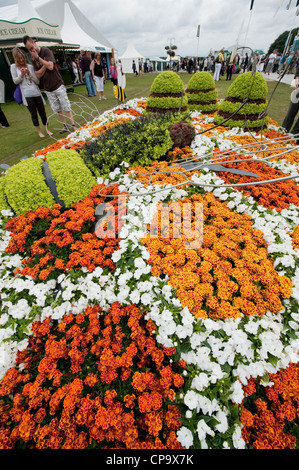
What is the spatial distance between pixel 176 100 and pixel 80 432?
299 inches

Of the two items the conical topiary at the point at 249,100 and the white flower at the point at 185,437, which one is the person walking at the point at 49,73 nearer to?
the conical topiary at the point at 249,100

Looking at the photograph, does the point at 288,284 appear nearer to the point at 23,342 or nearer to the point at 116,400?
the point at 116,400

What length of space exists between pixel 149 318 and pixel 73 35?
27419mm

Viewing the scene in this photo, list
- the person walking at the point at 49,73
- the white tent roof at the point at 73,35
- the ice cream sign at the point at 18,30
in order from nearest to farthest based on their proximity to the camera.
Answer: the person walking at the point at 49,73
the ice cream sign at the point at 18,30
the white tent roof at the point at 73,35

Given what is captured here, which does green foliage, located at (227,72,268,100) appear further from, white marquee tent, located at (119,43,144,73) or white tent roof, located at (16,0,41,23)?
white marquee tent, located at (119,43,144,73)

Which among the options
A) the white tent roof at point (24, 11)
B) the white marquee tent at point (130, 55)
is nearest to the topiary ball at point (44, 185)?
the white tent roof at point (24, 11)

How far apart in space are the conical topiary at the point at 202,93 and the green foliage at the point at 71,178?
20.4 feet

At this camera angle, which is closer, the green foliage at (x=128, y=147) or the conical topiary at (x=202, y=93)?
the green foliage at (x=128, y=147)

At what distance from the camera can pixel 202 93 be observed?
25.6ft

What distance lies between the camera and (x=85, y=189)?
11.4 ft

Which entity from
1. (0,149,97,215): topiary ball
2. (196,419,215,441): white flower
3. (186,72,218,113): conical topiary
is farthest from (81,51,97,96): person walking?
(196,419,215,441): white flower

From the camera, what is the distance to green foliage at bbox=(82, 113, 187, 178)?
12.6 feet

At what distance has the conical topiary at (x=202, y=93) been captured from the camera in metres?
7.46

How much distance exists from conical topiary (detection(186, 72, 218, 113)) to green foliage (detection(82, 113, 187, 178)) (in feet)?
14.5
